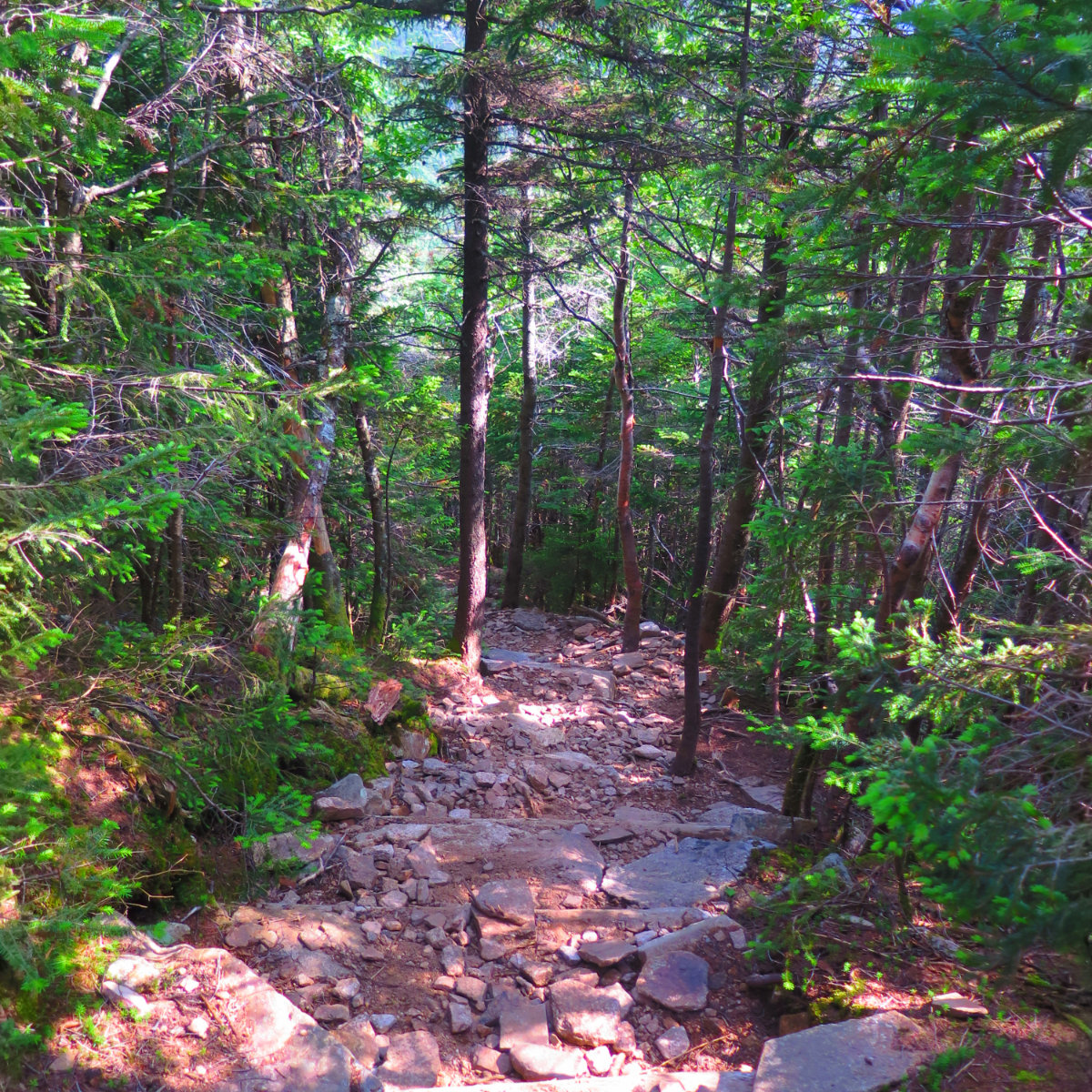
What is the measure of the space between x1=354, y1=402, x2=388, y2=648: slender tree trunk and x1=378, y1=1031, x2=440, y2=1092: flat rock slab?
6.95 meters

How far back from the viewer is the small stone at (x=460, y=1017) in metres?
4.41

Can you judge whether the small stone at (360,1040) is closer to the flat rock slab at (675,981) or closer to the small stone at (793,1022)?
the flat rock slab at (675,981)

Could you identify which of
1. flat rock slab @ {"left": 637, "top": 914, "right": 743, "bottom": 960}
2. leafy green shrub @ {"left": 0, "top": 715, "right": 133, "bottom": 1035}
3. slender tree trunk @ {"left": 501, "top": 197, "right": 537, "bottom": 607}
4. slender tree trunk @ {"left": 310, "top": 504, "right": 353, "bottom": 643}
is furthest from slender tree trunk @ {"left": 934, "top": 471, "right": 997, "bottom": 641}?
slender tree trunk @ {"left": 501, "top": 197, "right": 537, "bottom": 607}

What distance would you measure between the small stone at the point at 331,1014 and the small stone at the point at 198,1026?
78cm

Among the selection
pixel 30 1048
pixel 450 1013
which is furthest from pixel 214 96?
pixel 450 1013

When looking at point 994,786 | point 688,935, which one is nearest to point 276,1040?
point 688,935

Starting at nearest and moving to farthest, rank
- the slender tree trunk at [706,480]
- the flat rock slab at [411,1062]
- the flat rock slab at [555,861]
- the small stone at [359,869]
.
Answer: the flat rock slab at [411,1062]
the small stone at [359,869]
the flat rock slab at [555,861]
the slender tree trunk at [706,480]

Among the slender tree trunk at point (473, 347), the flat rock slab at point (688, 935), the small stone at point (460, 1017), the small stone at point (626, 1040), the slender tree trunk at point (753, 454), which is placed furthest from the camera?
the slender tree trunk at point (473, 347)

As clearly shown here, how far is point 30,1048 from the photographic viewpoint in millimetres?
3268

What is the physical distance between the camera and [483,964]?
5.03 meters

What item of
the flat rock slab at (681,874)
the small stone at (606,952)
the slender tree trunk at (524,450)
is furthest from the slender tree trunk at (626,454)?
the small stone at (606,952)

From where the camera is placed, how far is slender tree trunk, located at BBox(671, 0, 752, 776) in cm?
805

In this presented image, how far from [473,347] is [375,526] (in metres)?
3.33

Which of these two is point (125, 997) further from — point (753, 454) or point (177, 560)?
point (753, 454)
